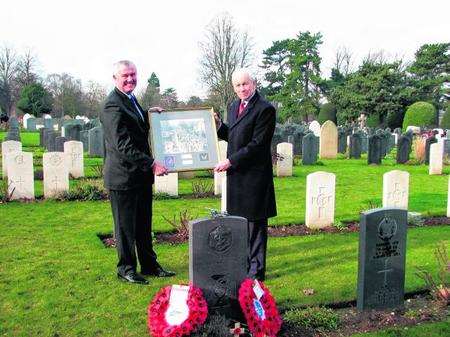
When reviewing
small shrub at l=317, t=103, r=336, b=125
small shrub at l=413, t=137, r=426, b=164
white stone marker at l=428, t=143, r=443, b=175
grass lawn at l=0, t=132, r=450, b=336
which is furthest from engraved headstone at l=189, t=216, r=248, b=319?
small shrub at l=317, t=103, r=336, b=125

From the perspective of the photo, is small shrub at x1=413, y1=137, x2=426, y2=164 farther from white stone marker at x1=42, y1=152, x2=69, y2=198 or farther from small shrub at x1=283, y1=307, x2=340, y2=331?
small shrub at x1=283, y1=307, x2=340, y2=331

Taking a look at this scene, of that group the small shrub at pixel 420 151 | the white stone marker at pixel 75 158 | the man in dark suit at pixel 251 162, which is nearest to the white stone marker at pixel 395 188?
the man in dark suit at pixel 251 162

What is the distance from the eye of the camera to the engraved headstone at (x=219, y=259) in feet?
14.0

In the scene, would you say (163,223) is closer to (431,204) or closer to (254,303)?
(254,303)

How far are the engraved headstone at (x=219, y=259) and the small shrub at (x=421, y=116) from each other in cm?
3930

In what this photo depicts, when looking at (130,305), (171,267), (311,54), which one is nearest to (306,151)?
(171,267)

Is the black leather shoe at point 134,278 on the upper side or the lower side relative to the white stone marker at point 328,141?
lower

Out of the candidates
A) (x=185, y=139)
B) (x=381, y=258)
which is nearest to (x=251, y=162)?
(x=185, y=139)

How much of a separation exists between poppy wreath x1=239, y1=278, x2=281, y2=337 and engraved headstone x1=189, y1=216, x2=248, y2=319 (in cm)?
15

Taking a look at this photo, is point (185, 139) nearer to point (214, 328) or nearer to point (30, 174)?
point (214, 328)

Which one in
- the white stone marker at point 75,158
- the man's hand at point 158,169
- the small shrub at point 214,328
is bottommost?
the small shrub at point 214,328

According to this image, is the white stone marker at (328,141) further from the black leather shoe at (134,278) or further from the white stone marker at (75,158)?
the black leather shoe at (134,278)

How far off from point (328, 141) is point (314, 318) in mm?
18599

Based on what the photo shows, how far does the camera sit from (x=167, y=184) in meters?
11.5
